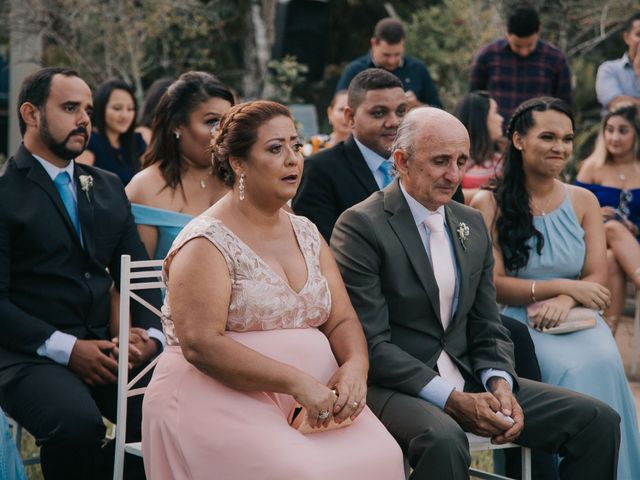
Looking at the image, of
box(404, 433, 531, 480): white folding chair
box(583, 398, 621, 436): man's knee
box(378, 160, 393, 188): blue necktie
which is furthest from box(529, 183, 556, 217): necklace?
box(404, 433, 531, 480): white folding chair

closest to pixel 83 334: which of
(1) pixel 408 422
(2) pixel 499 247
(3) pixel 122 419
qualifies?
(3) pixel 122 419

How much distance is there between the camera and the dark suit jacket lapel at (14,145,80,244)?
4.73 m

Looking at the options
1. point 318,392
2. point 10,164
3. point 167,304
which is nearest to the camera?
point 318,392

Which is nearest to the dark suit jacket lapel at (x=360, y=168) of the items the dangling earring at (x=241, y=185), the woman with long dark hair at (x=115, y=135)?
the dangling earring at (x=241, y=185)

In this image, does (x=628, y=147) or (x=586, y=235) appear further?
(x=628, y=147)

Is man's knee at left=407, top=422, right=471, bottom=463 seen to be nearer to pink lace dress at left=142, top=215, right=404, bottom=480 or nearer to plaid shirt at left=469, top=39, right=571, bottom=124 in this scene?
pink lace dress at left=142, top=215, right=404, bottom=480

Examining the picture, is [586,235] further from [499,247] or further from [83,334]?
[83,334]

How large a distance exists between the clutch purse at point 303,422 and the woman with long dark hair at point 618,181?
4.03 metres

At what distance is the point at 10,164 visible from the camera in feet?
15.7

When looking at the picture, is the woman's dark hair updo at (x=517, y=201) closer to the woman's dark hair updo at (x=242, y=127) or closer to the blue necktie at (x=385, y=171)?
the blue necktie at (x=385, y=171)

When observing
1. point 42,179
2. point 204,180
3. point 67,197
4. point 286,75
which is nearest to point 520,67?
point 286,75

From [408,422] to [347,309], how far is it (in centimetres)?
48

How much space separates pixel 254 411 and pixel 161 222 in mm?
1707

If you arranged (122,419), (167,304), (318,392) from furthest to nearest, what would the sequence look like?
1. (122,419)
2. (167,304)
3. (318,392)
